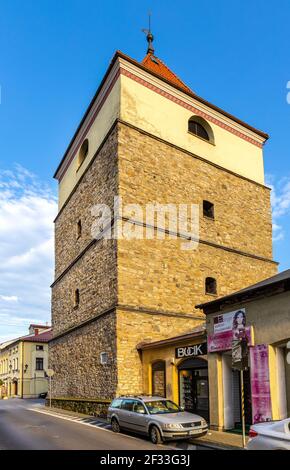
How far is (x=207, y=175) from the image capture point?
1061 inches

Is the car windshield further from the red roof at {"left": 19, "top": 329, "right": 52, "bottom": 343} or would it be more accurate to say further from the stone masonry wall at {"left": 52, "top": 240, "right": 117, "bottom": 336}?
the red roof at {"left": 19, "top": 329, "right": 52, "bottom": 343}

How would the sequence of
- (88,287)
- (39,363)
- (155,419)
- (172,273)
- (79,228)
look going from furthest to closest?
(39,363) → (79,228) → (88,287) → (172,273) → (155,419)

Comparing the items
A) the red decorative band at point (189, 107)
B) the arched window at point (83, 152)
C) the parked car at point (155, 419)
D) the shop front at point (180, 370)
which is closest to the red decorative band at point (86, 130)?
the arched window at point (83, 152)

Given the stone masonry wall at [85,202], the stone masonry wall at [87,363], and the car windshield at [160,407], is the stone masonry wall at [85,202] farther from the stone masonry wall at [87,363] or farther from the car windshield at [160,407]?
the car windshield at [160,407]

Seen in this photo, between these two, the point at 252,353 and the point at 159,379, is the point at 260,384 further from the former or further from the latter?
the point at 159,379

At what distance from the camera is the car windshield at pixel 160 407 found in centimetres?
1418

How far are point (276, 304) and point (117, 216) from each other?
1056 centimetres

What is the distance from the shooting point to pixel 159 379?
65.9 feet

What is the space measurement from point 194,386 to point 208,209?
11.7 m

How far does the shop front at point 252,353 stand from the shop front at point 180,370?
132 cm

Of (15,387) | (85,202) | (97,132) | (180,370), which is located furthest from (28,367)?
(180,370)

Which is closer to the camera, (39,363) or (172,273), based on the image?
(172,273)

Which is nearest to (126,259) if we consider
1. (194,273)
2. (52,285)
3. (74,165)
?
(194,273)
